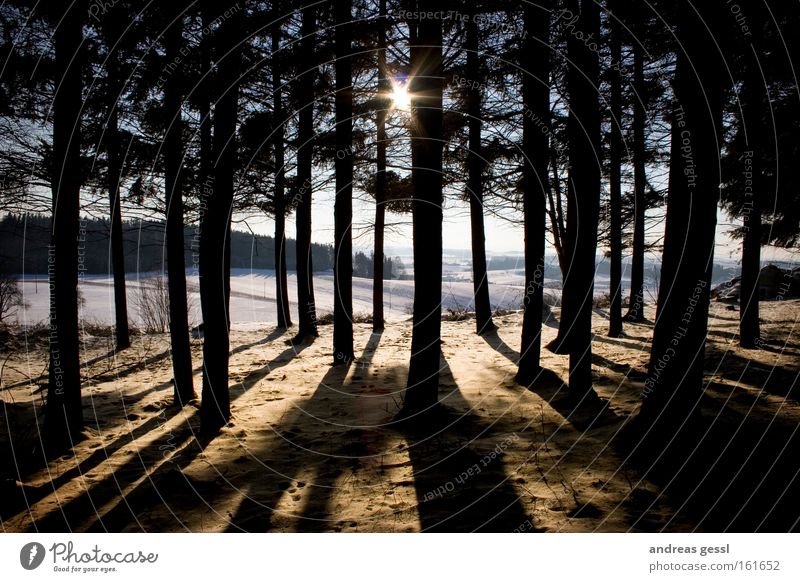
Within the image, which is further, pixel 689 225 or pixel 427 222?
pixel 427 222

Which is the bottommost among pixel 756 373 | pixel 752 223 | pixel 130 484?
pixel 130 484

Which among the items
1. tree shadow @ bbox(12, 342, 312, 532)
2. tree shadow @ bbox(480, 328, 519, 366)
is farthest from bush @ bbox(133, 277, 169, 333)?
tree shadow @ bbox(12, 342, 312, 532)

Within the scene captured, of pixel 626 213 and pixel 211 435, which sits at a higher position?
pixel 626 213

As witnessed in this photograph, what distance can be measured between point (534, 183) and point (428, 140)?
3.05 metres

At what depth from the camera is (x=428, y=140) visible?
21.1 feet

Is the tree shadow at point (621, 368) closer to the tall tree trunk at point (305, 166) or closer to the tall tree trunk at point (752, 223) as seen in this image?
the tall tree trunk at point (752, 223)

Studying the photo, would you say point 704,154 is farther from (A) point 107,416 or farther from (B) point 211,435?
(A) point 107,416

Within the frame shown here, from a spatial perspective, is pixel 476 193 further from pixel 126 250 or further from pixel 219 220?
pixel 126 250

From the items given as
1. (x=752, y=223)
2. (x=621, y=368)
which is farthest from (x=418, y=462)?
(x=752, y=223)

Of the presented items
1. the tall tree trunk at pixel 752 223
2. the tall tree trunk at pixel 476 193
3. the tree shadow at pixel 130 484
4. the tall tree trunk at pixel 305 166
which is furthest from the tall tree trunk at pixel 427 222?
the tall tree trunk at pixel 752 223

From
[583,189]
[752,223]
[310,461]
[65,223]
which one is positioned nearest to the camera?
[310,461]
